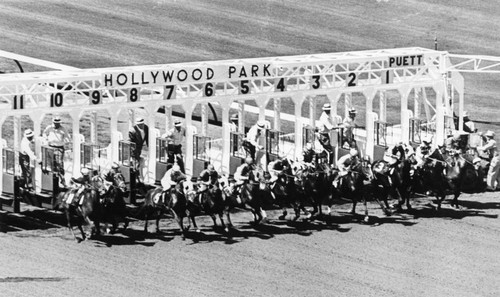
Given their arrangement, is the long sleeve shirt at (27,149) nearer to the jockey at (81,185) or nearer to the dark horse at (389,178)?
the jockey at (81,185)

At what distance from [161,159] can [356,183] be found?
488 centimetres

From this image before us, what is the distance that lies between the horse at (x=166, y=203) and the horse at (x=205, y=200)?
0.65 ft

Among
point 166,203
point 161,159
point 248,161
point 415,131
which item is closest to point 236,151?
point 161,159

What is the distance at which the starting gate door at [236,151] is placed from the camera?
37.8m

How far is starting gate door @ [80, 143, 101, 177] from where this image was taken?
36.0m

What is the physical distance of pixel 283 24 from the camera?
201 feet

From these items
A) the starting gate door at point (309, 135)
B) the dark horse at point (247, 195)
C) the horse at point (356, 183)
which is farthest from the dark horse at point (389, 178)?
the starting gate door at point (309, 135)

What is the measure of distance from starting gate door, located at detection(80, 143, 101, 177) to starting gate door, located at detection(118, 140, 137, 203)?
53 centimetres

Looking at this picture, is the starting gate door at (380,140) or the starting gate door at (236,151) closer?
the starting gate door at (236,151)

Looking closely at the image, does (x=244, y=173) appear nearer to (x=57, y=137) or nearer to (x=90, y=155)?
(x=90, y=155)

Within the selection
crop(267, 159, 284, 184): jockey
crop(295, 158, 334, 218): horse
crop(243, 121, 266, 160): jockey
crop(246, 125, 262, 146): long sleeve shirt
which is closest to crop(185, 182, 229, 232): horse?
crop(267, 159, 284, 184): jockey

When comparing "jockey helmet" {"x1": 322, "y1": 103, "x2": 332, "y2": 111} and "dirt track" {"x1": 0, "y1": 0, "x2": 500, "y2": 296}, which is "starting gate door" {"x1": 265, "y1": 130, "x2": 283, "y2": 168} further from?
"dirt track" {"x1": 0, "y1": 0, "x2": 500, "y2": 296}

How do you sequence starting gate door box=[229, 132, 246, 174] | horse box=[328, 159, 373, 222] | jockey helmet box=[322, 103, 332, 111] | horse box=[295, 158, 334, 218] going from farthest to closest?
jockey helmet box=[322, 103, 332, 111]
starting gate door box=[229, 132, 246, 174]
horse box=[328, 159, 373, 222]
horse box=[295, 158, 334, 218]

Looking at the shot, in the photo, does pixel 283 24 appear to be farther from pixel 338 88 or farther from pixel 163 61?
pixel 338 88
